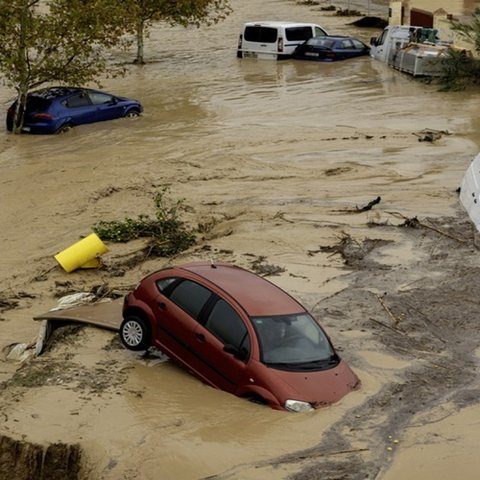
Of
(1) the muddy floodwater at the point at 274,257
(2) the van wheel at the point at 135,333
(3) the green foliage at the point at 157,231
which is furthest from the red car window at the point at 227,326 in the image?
(3) the green foliage at the point at 157,231

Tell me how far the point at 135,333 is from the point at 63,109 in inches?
599

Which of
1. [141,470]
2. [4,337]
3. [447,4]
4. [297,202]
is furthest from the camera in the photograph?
[447,4]

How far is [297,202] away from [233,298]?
8.41 m

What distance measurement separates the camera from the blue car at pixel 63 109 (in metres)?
25.8

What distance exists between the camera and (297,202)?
1947cm

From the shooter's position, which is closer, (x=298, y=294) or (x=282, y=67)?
(x=298, y=294)

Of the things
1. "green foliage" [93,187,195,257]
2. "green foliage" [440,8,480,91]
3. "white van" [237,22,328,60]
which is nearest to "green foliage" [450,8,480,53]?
"green foliage" [440,8,480,91]

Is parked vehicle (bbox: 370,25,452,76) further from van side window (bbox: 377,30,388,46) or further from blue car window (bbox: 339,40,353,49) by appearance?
blue car window (bbox: 339,40,353,49)

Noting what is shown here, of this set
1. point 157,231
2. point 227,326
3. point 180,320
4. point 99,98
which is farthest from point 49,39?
point 227,326

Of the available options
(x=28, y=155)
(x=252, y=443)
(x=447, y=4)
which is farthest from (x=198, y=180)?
(x=447, y=4)

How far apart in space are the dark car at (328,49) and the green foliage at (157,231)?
19.3 m

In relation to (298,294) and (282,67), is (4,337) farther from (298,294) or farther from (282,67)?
(282,67)

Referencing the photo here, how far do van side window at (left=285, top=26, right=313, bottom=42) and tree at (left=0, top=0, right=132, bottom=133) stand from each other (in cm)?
1160

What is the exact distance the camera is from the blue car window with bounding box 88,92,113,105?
27016 mm
